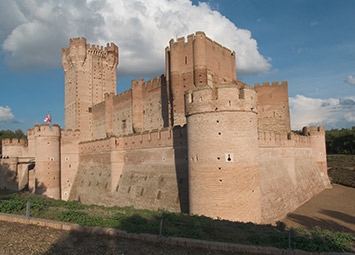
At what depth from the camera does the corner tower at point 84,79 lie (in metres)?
34.0

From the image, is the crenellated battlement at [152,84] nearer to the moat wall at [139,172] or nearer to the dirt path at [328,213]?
the moat wall at [139,172]

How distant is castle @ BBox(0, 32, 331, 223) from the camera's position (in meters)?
12.3

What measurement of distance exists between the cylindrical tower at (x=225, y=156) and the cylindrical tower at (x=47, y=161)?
17.4 metres

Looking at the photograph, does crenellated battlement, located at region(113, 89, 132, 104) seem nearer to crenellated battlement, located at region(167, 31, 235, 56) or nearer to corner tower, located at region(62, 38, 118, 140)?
corner tower, located at region(62, 38, 118, 140)

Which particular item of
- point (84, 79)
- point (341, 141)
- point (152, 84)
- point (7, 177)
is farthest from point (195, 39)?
point (341, 141)

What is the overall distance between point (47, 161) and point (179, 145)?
49.7ft

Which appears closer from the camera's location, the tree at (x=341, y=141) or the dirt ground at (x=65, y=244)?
the dirt ground at (x=65, y=244)

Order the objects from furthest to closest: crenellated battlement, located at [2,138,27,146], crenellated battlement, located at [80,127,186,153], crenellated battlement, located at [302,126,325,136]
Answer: crenellated battlement, located at [2,138,27,146] < crenellated battlement, located at [302,126,325,136] < crenellated battlement, located at [80,127,186,153]

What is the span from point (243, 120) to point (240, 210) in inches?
148

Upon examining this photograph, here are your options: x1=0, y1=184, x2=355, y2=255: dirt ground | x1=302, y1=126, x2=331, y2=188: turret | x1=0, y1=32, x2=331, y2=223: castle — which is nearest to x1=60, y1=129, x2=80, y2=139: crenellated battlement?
x1=0, y1=32, x2=331, y2=223: castle

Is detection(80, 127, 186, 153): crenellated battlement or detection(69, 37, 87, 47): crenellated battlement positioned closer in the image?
detection(80, 127, 186, 153): crenellated battlement

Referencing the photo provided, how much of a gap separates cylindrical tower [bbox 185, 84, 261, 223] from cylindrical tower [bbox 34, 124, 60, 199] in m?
17.4

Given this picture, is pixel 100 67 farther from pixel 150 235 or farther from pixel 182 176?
pixel 150 235

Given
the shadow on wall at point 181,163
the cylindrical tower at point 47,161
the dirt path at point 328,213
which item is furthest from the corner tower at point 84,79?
the dirt path at point 328,213
